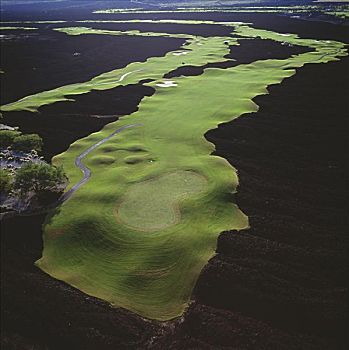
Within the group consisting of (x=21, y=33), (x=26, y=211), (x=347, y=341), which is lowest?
(x=347, y=341)

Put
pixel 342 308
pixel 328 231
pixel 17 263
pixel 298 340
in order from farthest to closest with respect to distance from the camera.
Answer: pixel 328 231
pixel 17 263
pixel 342 308
pixel 298 340

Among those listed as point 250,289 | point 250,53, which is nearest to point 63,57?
point 250,53

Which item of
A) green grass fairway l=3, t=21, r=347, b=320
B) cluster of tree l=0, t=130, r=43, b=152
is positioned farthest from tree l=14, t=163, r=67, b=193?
cluster of tree l=0, t=130, r=43, b=152

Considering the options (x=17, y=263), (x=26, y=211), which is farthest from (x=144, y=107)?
(x=17, y=263)

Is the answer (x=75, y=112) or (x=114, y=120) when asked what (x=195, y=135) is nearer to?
(x=114, y=120)

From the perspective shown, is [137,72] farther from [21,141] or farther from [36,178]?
[36,178]

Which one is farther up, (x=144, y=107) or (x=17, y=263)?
(x=144, y=107)

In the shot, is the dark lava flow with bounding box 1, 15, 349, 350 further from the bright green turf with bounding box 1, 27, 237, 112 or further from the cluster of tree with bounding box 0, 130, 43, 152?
the bright green turf with bounding box 1, 27, 237, 112
